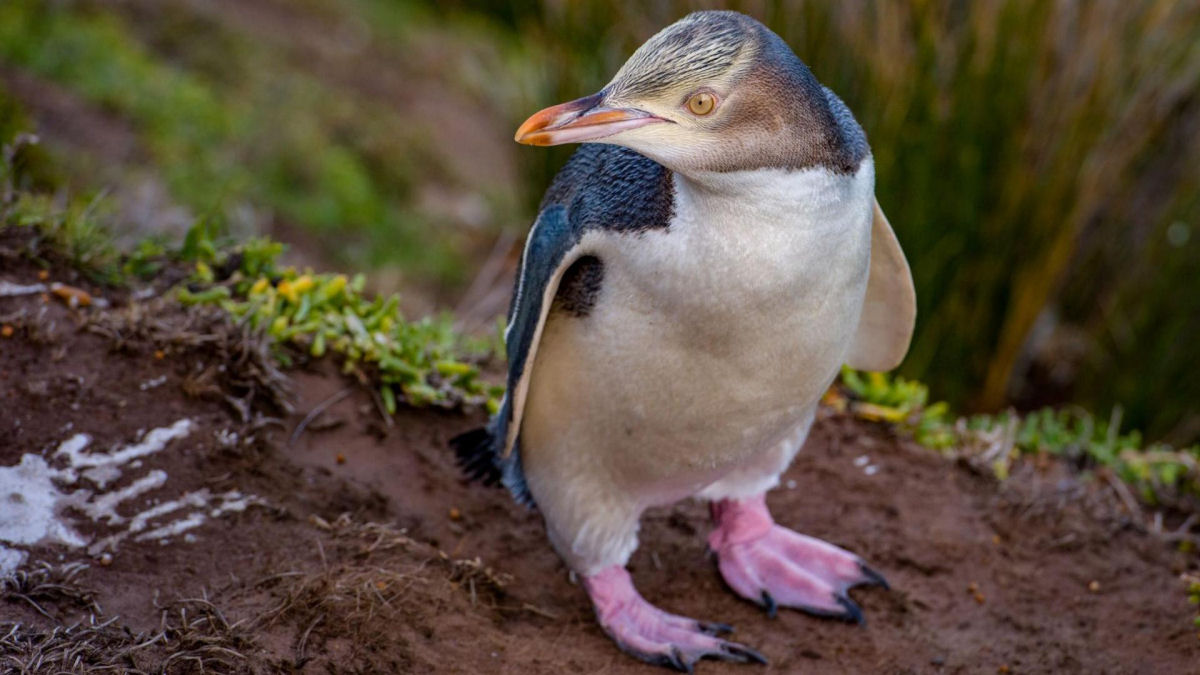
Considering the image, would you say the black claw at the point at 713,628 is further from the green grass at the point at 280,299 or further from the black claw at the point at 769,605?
the green grass at the point at 280,299

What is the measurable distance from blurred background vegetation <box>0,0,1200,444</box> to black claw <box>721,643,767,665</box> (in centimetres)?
204

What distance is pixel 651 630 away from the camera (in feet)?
9.36

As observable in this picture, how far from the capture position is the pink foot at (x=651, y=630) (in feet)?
9.14

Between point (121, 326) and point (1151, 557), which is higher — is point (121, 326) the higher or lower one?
the higher one

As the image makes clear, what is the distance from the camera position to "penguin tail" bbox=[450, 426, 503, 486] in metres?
3.04

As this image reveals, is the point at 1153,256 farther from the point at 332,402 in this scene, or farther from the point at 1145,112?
the point at 332,402

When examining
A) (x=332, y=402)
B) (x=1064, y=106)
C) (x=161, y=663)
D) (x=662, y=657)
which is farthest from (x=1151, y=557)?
(x=161, y=663)

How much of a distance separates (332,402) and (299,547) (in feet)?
1.80

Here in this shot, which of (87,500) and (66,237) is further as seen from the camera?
(66,237)

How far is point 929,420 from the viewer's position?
379 centimetres

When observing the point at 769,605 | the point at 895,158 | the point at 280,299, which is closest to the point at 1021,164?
the point at 895,158

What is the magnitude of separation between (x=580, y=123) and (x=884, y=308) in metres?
1.13

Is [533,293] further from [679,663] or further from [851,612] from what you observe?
[851,612]

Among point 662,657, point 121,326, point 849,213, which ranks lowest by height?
point 662,657
